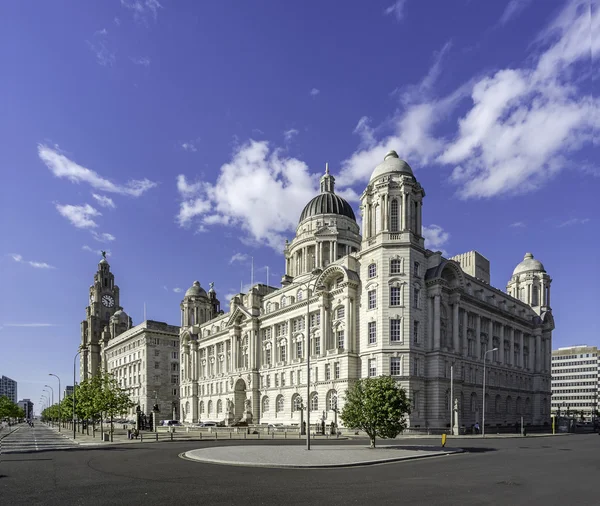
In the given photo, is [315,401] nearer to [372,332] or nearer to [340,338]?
[340,338]

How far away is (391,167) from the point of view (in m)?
72.0

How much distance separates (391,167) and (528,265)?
48.9m

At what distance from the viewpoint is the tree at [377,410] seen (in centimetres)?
3816

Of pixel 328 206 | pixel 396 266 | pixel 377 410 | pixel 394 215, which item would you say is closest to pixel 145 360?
pixel 328 206

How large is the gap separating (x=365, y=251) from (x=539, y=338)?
48.4 m

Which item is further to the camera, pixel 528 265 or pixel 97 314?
pixel 97 314

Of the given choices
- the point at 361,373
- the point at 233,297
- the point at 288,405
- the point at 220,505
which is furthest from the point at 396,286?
the point at 220,505

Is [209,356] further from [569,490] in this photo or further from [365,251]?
[569,490]

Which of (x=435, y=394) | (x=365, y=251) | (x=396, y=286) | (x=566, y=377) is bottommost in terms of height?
(x=566, y=377)

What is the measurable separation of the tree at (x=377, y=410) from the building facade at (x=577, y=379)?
6069 inches

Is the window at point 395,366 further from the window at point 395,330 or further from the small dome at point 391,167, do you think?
the small dome at point 391,167

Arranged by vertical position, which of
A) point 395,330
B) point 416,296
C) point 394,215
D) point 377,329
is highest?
point 394,215

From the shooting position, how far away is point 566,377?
18162cm

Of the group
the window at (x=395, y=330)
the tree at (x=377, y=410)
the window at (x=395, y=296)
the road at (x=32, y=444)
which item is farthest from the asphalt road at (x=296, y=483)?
the window at (x=395, y=296)
